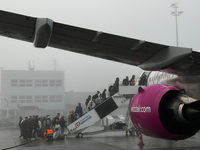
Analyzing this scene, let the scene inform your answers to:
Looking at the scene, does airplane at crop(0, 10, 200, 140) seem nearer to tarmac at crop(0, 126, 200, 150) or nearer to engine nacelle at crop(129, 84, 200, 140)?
engine nacelle at crop(129, 84, 200, 140)

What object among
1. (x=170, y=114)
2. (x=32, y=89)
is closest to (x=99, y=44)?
(x=170, y=114)

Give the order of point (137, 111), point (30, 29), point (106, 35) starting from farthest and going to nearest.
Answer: point (137, 111) < point (106, 35) < point (30, 29)

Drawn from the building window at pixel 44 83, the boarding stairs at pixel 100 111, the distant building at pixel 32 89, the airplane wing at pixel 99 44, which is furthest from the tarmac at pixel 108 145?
the building window at pixel 44 83

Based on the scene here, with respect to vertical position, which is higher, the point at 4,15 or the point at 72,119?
the point at 4,15

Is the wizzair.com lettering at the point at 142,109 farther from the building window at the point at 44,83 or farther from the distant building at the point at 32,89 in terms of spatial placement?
the building window at the point at 44,83

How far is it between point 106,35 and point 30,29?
4.78ft

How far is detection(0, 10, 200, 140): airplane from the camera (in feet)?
15.8

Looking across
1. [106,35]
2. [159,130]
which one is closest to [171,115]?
[159,130]

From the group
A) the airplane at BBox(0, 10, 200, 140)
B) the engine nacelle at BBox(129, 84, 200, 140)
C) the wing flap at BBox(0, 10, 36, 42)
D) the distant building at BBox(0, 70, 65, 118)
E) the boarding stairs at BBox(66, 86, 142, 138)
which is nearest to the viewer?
the wing flap at BBox(0, 10, 36, 42)

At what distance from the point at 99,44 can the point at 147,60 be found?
111 centimetres

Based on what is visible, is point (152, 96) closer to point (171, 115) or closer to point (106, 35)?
point (171, 115)

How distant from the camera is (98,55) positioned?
20.9 feet

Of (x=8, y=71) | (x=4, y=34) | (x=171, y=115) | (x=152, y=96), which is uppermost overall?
(x=8, y=71)

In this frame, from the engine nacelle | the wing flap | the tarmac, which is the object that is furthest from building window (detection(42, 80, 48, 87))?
the wing flap
